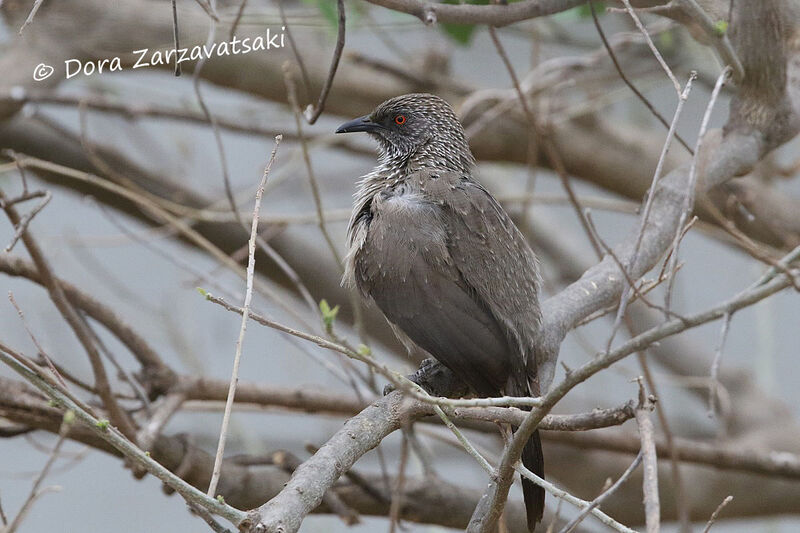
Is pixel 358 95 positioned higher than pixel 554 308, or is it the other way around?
pixel 358 95

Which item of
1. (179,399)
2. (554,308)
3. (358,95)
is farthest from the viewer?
(358,95)

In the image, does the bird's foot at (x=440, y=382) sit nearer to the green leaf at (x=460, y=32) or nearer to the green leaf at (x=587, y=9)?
the green leaf at (x=587, y=9)

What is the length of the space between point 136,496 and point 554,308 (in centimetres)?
627

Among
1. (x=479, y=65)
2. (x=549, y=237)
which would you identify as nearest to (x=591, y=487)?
(x=549, y=237)

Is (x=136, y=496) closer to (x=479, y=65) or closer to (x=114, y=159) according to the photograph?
(x=114, y=159)

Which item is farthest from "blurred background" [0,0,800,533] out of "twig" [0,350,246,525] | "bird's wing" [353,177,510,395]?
"twig" [0,350,246,525]

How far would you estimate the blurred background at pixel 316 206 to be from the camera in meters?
4.77

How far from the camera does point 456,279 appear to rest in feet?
10.4

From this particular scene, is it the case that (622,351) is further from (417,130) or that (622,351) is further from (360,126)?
(360,126)

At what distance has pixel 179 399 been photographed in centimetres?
352

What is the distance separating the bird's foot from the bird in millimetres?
117

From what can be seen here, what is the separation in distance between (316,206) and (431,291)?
55 centimetres

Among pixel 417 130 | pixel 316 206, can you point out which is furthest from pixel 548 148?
pixel 417 130

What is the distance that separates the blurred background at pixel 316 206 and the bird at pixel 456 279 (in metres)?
0.32
